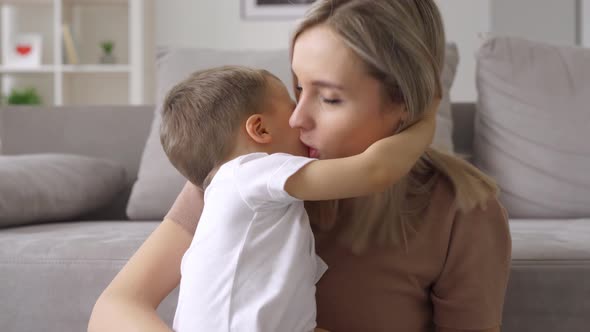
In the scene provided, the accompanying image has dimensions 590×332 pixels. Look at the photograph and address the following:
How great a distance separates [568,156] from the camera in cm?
189

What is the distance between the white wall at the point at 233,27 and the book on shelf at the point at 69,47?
534 millimetres

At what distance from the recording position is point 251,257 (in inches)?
34.0

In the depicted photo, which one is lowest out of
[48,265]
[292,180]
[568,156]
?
[48,265]

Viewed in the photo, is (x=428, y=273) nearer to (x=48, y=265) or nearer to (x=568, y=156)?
(x=48, y=265)

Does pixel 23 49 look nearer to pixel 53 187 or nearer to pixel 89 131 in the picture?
pixel 89 131

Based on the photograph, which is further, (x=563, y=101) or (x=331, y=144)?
(x=563, y=101)

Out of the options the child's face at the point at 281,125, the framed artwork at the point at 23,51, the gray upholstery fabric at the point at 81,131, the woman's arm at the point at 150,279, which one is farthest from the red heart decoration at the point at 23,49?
the child's face at the point at 281,125

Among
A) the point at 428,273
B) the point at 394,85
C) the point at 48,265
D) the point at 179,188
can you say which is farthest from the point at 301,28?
the point at 179,188

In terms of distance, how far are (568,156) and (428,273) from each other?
105cm

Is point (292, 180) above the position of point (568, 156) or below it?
above

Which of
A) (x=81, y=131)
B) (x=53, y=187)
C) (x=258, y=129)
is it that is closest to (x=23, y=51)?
(x=81, y=131)

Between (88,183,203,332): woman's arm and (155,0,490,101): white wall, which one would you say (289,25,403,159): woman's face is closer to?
(88,183,203,332): woman's arm

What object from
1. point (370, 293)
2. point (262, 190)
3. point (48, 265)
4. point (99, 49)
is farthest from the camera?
point (99, 49)

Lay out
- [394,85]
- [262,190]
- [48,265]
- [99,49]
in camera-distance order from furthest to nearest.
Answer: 1. [99,49]
2. [48,265]
3. [394,85]
4. [262,190]
